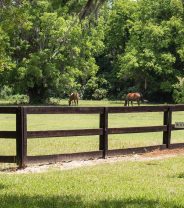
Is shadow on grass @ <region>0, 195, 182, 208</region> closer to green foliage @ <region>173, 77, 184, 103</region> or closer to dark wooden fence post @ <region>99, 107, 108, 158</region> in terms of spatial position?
dark wooden fence post @ <region>99, 107, 108, 158</region>

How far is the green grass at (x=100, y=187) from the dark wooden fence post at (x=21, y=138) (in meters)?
0.88

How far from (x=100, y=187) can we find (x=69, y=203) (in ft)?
4.97

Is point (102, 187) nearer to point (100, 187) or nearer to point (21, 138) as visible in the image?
point (100, 187)

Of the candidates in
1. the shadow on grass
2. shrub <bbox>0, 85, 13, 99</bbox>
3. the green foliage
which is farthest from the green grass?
shrub <bbox>0, 85, 13, 99</bbox>

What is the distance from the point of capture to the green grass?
22.6ft

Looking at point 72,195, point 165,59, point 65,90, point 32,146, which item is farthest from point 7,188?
point 165,59

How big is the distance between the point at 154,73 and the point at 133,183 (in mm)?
58729

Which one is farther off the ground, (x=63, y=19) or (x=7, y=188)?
(x=63, y=19)

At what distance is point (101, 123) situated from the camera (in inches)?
499

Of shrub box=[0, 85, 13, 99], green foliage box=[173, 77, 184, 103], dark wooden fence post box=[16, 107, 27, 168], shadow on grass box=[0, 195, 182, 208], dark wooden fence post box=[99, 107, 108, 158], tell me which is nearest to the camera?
shadow on grass box=[0, 195, 182, 208]

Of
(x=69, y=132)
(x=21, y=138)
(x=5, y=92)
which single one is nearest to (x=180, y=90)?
(x=5, y=92)

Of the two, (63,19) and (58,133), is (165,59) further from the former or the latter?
(58,133)

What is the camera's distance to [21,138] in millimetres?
11062

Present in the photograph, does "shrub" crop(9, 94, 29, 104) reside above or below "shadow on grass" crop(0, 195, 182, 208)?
below
